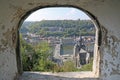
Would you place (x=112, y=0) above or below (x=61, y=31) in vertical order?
above

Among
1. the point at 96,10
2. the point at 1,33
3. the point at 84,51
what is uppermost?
the point at 96,10

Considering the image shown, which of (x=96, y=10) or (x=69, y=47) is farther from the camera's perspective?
(x=69, y=47)

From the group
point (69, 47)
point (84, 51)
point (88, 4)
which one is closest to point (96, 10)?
point (88, 4)

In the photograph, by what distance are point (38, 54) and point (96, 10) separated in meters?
2.18

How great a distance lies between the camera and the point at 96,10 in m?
3.46

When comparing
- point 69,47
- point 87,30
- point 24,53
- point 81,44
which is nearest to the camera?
point 24,53

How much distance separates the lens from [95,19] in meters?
3.56

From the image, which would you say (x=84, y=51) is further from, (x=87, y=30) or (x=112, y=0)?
(x=112, y=0)

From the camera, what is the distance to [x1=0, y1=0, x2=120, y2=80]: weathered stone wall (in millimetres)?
3438

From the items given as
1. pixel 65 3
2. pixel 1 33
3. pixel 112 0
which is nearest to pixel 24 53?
pixel 1 33

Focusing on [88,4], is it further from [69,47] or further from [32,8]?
[69,47]

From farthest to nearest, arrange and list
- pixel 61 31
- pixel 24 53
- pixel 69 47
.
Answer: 1. pixel 69 47
2. pixel 61 31
3. pixel 24 53

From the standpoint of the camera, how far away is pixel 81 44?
614 cm

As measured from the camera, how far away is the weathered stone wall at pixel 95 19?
11.3ft
